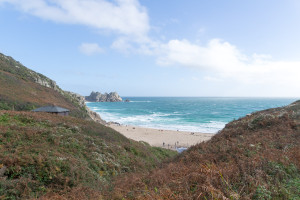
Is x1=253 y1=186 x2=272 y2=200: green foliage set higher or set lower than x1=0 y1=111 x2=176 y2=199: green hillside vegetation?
higher

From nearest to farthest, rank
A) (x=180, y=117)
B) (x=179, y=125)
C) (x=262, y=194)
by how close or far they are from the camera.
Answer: (x=262, y=194)
(x=179, y=125)
(x=180, y=117)

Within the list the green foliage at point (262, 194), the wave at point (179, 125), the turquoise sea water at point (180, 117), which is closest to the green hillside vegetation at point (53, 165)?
the green foliage at point (262, 194)

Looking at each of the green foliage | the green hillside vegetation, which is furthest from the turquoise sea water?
the green foliage

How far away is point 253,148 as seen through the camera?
28.3 ft

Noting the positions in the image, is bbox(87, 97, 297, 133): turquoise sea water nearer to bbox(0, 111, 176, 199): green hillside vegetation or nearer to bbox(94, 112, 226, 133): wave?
bbox(94, 112, 226, 133): wave

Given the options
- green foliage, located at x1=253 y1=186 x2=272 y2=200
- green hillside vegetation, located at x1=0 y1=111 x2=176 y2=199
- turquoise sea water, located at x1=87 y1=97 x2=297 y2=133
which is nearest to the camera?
green foliage, located at x1=253 y1=186 x2=272 y2=200

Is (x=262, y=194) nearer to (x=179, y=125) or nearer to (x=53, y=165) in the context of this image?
(x=53, y=165)

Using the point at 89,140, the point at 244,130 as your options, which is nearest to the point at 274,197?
the point at 244,130

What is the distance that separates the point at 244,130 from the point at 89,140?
12857 mm

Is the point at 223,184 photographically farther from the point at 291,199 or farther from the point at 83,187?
the point at 83,187

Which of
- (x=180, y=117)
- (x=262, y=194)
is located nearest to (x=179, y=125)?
(x=180, y=117)

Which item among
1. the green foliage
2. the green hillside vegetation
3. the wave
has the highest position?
the green foliage

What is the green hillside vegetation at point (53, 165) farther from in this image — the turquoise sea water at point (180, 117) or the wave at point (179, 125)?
the turquoise sea water at point (180, 117)

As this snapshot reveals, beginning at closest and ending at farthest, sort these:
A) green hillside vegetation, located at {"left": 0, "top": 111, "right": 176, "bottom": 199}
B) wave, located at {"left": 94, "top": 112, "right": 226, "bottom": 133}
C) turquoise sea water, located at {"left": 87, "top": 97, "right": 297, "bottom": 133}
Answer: green hillside vegetation, located at {"left": 0, "top": 111, "right": 176, "bottom": 199}
wave, located at {"left": 94, "top": 112, "right": 226, "bottom": 133}
turquoise sea water, located at {"left": 87, "top": 97, "right": 297, "bottom": 133}
